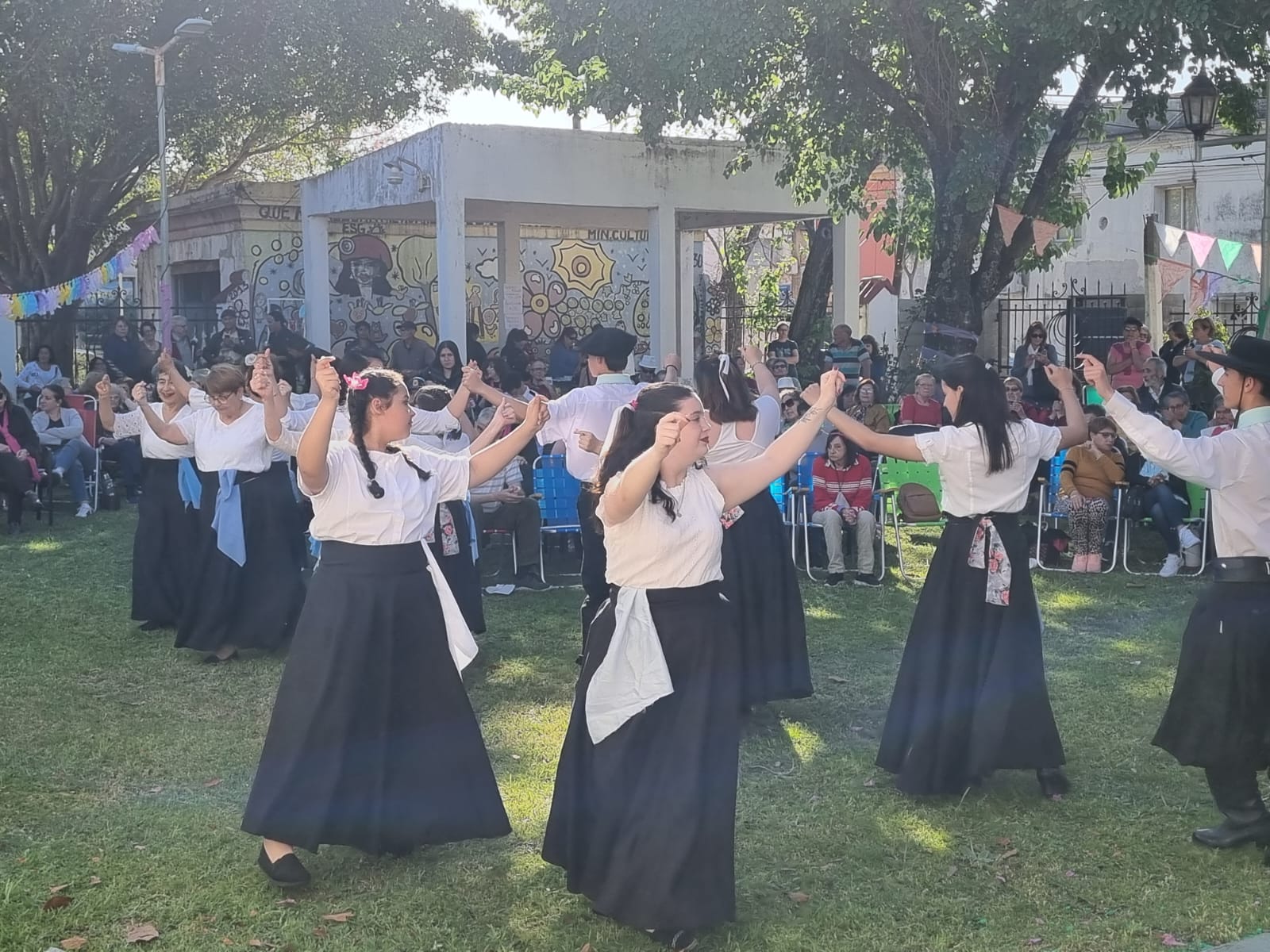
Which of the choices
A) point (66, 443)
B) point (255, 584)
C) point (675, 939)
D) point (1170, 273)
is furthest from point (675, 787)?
point (1170, 273)

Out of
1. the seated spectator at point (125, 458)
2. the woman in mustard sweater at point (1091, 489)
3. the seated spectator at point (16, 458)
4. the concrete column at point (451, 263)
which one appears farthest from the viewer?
the concrete column at point (451, 263)

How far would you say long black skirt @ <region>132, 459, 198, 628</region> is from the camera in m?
9.04

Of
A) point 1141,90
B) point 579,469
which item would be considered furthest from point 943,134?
point 579,469

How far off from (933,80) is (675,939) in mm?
11940

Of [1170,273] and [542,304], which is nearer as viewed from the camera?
[1170,273]

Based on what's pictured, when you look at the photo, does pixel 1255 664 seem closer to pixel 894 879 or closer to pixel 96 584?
pixel 894 879

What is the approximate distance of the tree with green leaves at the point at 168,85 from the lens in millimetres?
19625

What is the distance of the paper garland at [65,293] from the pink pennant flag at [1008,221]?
1166cm

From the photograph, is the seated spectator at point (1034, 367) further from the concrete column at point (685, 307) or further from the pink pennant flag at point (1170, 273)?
the concrete column at point (685, 307)

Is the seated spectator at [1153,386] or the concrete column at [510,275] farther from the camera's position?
the concrete column at [510,275]

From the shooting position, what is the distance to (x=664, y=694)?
428 cm

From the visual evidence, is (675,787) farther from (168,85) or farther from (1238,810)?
(168,85)

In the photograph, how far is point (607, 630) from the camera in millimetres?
4480

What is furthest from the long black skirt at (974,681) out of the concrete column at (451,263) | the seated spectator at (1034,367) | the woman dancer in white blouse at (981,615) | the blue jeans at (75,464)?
the blue jeans at (75,464)
